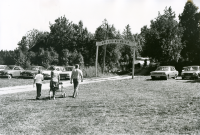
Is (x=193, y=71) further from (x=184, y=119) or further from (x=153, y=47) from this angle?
(x=184, y=119)

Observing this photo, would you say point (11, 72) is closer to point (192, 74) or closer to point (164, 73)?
point (164, 73)

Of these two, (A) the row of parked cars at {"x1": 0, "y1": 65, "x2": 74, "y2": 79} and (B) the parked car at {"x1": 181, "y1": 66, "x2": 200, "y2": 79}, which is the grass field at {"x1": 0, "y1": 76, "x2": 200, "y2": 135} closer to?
(A) the row of parked cars at {"x1": 0, "y1": 65, "x2": 74, "y2": 79}

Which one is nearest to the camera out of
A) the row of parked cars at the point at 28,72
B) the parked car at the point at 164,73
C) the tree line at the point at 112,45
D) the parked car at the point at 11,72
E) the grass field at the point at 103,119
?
the grass field at the point at 103,119

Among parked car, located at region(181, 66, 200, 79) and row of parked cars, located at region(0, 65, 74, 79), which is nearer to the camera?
row of parked cars, located at region(0, 65, 74, 79)

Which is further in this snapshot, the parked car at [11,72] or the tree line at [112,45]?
the tree line at [112,45]

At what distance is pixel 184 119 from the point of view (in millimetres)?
6820

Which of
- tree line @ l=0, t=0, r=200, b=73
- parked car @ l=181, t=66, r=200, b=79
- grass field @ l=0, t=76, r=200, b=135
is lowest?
grass field @ l=0, t=76, r=200, b=135

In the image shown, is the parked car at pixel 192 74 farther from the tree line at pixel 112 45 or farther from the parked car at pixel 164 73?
the tree line at pixel 112 45

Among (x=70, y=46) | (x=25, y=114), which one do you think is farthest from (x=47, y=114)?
(x=70, y=46)

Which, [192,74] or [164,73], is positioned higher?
[164,73]

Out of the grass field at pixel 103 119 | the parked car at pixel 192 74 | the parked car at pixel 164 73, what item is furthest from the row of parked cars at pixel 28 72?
the grass field at pixel 103 119

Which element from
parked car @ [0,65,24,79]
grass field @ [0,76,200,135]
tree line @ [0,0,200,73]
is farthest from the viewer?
tree line @ [0,0,200,73]

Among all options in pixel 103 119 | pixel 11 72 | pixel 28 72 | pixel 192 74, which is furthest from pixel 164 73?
pixel 103 119

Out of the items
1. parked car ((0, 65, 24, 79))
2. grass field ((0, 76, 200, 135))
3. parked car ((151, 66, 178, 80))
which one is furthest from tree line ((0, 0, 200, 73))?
grass field ((0, 76, 200, 135))
